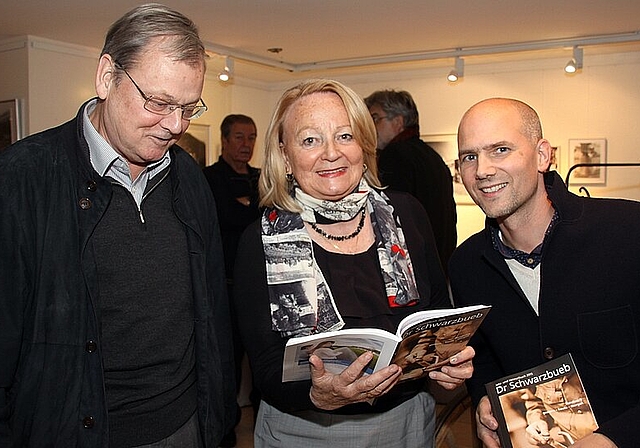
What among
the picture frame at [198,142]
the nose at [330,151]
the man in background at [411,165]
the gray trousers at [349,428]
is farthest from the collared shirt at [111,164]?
the picture frame at [198,142]

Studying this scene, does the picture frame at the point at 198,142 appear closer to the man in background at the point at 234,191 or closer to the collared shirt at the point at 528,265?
the man in background at the point at 234,191

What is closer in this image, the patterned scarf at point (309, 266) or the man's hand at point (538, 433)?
the man's hand at point (538, 433)

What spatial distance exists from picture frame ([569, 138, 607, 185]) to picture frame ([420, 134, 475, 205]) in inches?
45.5

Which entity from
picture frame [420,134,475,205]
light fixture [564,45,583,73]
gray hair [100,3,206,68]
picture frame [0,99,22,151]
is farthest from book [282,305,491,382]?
picture frame [420,134,475,205]

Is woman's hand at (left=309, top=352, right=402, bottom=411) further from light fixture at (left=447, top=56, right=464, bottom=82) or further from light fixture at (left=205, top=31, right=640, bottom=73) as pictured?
light fixture at (left=447, top=56, right=464, bottom=82)

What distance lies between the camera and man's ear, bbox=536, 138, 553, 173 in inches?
80.9

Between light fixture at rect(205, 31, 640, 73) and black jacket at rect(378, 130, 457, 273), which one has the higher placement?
light fixture at rect(205, 31, 640, 73)

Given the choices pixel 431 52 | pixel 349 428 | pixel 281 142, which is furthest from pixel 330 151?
pixel 431 52

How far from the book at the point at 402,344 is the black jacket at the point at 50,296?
0.49 meters

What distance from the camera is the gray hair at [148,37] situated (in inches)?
66.2

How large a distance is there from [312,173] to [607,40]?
17.1ft

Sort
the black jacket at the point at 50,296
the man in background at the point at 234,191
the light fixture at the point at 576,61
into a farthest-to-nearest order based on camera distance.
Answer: the light fixture at the point at 576,61 → the man in background at the point at 234,191 → the black jacket at the point at 50,296

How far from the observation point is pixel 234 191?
15.6ft

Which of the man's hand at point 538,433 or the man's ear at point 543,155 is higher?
the man's ear at point 543,155
